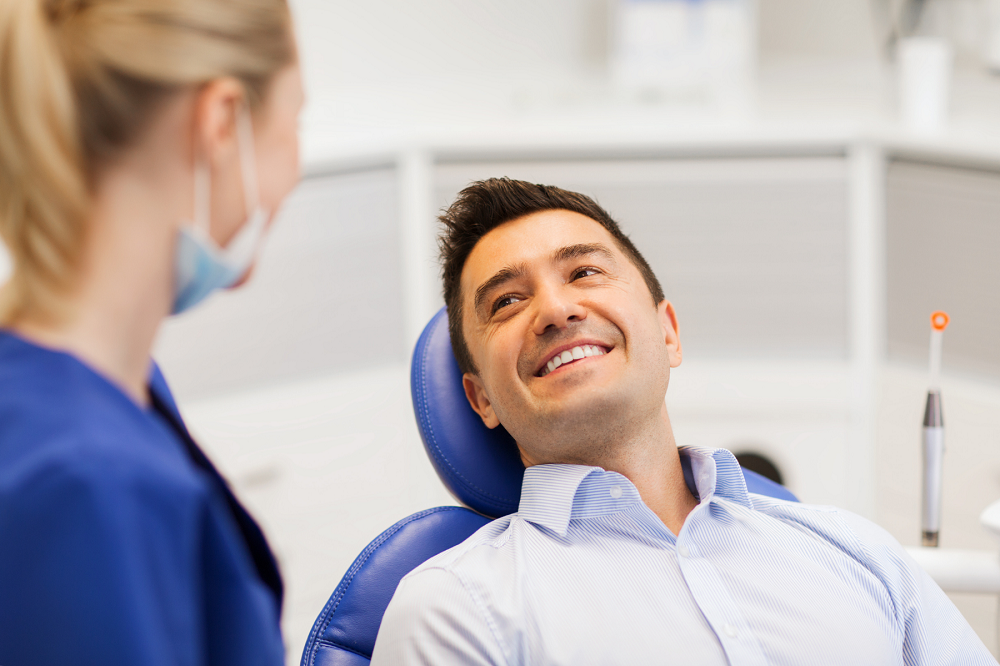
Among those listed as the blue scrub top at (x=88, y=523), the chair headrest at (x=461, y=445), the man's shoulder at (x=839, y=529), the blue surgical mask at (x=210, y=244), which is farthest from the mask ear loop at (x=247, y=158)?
the man's shoulder at (x=839, y=529)

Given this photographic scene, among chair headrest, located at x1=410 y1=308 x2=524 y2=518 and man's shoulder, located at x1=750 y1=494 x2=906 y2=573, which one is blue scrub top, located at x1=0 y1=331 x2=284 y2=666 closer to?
chair headrest, located at x1=410 y1=308 x2=524 y2=518

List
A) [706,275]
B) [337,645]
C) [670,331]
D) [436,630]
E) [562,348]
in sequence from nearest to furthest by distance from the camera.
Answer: [436,630], [337,645], [562,348], [670,331], [706,275]

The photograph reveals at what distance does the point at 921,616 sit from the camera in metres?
1.10

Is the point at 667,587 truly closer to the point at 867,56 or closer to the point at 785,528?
the point at 785,528

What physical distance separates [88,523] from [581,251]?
0.90 m

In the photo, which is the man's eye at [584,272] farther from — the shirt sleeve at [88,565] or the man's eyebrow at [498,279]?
the shirt sleeve at [88,565]

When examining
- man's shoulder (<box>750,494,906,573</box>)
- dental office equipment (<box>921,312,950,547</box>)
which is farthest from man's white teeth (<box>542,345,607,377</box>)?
dental office equipment (<box>921,312,950,547</box>)

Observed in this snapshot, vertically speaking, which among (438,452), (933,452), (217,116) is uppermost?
(217,116)

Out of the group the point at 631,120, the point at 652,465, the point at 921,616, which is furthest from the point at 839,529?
the point at 631,120

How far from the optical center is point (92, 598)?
48cm

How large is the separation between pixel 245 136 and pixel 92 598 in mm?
301

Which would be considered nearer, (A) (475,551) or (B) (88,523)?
(B) (88,523)

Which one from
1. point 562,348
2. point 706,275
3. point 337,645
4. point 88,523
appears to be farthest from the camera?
point 706,275

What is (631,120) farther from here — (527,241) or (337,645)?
(337,645)
